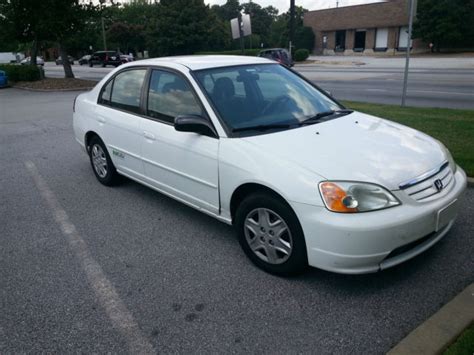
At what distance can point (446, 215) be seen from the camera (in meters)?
3.20

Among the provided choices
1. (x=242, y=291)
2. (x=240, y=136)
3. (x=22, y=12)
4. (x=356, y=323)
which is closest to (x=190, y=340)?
(x=242, y=291)

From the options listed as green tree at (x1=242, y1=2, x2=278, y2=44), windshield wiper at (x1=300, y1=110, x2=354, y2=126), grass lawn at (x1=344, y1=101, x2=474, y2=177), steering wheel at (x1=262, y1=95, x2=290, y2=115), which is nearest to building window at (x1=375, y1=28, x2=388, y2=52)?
green tree at (x1=242, y1=2, x2=278, y2=44)

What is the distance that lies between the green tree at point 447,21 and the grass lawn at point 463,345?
49270 mm

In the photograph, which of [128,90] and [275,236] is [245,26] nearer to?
[128,90]

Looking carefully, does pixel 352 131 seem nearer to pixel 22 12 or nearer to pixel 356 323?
pixel 356 323

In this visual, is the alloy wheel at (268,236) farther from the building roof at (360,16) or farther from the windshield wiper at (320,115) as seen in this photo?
the building roof at (360,16)

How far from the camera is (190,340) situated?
110 inches

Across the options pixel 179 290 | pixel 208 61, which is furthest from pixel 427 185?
pixel 208 61

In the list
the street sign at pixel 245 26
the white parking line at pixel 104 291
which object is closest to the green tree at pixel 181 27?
the street sign at pixel 245 26

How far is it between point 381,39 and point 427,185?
5793cm

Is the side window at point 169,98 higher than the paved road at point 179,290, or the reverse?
the side window at point 169,98

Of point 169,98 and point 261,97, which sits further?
point 169,98

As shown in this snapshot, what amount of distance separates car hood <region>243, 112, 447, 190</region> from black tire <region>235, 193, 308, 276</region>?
341mm

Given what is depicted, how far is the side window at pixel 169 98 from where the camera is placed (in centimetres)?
405
